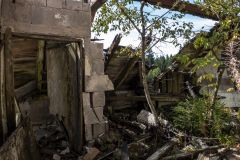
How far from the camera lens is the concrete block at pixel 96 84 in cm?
425

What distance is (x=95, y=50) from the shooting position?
4.34 meters

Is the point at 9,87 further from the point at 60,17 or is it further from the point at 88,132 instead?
the point at 88,132

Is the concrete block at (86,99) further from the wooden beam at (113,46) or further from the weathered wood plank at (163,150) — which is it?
the wooden beam at (113,46)

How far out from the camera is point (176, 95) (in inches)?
310

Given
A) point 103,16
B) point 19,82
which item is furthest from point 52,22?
point 19,82

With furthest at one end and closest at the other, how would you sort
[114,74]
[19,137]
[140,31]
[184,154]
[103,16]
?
[114,74]
[103,16]
[140,31]
[184,154]
[19,137]

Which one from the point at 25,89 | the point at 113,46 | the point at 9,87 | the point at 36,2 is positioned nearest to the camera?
the point at 9,87

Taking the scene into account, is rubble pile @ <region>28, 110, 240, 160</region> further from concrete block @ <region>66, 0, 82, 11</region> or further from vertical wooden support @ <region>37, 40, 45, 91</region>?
concrete block @ <region>66, 0, 82, 11</region>

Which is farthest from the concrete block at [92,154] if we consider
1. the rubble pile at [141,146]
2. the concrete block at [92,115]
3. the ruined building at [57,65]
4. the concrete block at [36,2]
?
the concrete block at [36,2]

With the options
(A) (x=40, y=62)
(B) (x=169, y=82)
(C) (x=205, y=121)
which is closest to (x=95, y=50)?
(A) (x=40, y=62)

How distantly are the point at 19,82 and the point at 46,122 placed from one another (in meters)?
1.72

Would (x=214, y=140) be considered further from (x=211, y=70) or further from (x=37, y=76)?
(x=37, y=76)

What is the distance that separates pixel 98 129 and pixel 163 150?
1509 mm

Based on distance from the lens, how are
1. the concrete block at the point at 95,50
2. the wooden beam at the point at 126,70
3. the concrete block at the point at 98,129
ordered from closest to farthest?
the concrete block at the point at 95,50
the concrete block at the point at 98,129
the wooden beam at the point at 126,70
